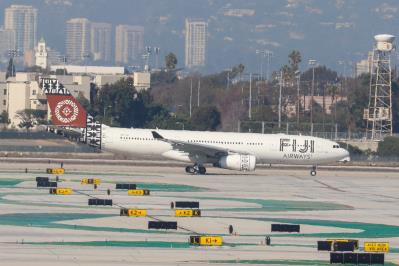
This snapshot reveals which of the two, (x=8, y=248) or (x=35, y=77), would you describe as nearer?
(x=8, y=248)

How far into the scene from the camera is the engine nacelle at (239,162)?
273 ft

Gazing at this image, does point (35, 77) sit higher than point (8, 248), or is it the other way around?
point (35, 77)

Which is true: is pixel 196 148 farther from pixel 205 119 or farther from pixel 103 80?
pixel 103 80

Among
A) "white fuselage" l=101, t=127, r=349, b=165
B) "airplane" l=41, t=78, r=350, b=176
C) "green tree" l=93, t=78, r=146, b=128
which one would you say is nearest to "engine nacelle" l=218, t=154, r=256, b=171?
"airplane" l=41, t=78, r=350, b=176

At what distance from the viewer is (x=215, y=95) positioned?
196750 millimetres

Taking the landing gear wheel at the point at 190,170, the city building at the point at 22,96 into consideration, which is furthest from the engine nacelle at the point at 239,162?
the city building at the point at 22,96

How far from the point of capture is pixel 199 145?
82938 millimetres

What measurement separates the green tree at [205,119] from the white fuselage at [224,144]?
2402 inches

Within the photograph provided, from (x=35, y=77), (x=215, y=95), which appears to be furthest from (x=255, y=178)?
(x=215, y=95)

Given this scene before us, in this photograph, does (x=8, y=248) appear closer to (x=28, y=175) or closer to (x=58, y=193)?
(x=58, y=193)

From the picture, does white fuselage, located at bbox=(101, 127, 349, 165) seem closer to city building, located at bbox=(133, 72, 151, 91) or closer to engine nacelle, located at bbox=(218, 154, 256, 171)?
engine nacelle, located at bbox=(218, 154, 256, 171)

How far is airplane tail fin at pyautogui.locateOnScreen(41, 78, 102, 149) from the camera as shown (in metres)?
85.3

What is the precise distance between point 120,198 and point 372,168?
1690 inches

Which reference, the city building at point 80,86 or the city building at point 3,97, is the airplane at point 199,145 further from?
the city building at point 3,97
